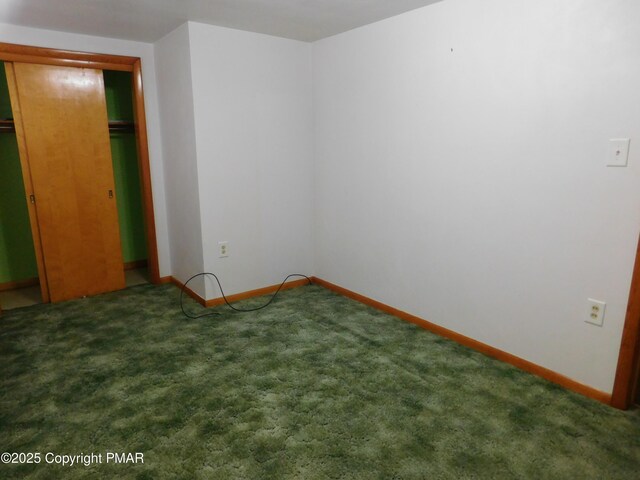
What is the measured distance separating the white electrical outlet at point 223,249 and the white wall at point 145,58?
33.5 inches

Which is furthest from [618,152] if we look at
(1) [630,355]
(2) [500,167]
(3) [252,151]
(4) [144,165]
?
(4) [144,165]

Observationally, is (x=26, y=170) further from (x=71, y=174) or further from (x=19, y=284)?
(x=19, y=284)

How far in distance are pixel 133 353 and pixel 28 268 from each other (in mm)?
2076

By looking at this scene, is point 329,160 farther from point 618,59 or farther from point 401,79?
point 618,59

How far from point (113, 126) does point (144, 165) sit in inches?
20.9

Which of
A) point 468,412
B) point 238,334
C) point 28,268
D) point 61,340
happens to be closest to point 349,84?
point 238,334

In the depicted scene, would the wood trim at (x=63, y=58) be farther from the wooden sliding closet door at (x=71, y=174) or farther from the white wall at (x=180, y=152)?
the white wall at (x=180, y=152)

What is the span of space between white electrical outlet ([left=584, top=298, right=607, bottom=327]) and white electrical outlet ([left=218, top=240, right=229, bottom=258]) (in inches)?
103

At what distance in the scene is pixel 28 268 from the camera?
13.2 ft

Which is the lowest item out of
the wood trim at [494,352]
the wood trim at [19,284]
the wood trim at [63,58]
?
the wood trim at [494,352]

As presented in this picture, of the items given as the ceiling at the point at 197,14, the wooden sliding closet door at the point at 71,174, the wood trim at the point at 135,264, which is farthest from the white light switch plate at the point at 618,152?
the wood trim at the point at 135,264

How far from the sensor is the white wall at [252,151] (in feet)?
10.9

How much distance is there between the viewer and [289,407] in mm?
2168

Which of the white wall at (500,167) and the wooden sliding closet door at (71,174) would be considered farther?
the wooden sliding closet door at (71,174)
